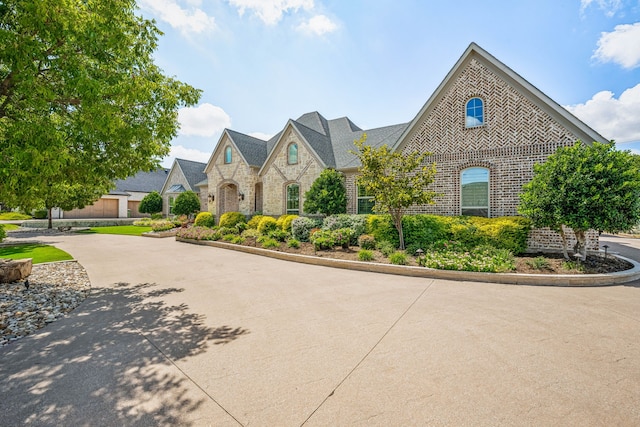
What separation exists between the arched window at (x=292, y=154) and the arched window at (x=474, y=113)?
33.1 ft

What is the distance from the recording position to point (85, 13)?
4.55 meters

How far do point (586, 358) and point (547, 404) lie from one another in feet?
4.91

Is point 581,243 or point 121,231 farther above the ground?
point 581,243

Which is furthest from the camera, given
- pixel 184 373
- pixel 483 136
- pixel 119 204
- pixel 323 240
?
pixel 119 204

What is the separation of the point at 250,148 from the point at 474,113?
621 inches

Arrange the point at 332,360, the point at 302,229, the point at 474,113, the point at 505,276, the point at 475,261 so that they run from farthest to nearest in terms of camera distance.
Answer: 1. the point at 302,229
2. the point at 474,113
3. the point at 475,261
4. the point at 505,276
5. the point at 332,360

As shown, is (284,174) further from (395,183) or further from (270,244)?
(395,183)

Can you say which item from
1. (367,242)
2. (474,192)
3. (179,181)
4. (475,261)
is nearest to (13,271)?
(367,242)

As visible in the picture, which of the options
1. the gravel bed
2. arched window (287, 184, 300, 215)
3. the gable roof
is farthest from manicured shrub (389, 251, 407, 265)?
arched window (287, 184, 300, 215)

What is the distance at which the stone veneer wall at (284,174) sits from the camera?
17641 mm

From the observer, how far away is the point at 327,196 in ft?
49.6

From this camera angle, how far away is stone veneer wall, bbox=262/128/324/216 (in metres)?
17.6

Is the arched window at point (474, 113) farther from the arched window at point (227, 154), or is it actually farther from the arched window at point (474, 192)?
the arched window at point (227, 154)

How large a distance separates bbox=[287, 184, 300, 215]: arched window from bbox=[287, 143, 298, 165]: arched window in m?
1.60
